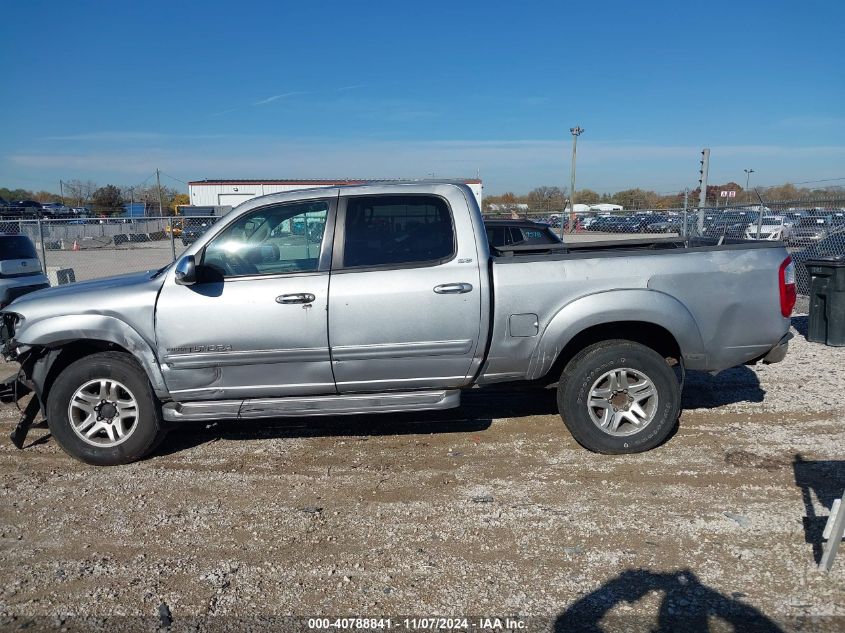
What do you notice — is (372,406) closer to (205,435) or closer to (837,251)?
(205,435)

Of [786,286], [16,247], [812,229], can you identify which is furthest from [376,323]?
[812,229]

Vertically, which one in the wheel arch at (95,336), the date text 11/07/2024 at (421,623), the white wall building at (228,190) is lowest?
the date text 11/07/2024 at (421,623)

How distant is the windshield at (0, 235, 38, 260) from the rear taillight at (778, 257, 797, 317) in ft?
27.4

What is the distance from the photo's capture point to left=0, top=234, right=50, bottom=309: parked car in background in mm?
8156

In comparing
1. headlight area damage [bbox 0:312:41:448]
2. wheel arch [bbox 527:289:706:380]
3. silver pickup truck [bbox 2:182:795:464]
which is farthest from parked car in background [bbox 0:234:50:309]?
wheel arch [bbox 527:289:706:380]

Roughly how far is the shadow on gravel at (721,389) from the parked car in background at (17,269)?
7684 millimetres

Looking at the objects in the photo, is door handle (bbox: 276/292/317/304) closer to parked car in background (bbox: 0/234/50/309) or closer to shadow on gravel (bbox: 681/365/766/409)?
shadow on gravel (bbox: 681/365/766/409)

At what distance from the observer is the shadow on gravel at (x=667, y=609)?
9.89 ft

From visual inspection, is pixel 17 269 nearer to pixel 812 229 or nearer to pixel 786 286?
pixel 786 286

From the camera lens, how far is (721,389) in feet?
21.9

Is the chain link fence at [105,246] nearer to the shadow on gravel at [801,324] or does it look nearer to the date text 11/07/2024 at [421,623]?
the shadow on gravel at [801,324]

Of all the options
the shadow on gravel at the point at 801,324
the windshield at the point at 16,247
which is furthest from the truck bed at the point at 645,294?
the windshield at the point at 16,247

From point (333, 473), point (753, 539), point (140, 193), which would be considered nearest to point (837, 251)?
point (753, 539)

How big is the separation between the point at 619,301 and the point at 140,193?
7602 centimetres
